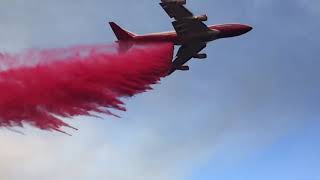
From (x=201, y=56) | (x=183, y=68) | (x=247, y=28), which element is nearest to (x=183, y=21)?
(x=201, y=56)

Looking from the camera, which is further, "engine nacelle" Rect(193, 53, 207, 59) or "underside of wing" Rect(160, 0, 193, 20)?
"engine nacelle" Rect(193, 53, 207, 59)

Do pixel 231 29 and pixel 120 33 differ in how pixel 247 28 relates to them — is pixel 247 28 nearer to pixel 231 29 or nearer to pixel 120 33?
pixel 231 29

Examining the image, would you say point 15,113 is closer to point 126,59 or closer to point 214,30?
point 126,59

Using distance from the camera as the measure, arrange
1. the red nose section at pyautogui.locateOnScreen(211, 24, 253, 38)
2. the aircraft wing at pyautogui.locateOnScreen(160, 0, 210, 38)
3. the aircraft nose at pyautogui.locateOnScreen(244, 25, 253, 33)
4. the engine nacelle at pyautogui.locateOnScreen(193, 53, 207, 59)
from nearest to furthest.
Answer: the aircraft wing at pyautogui.locateOnScreen(160, 0, 210, 38) → the red nose section at pyautogui.locateOnScreen(211, 24, 253, 38) → the engine nacelle at pyautogui.locateOnScreen(193, 53, 207, 59) → the aircraft nose at pyautogui.locateOnScreen(244, 25, 253, 33)

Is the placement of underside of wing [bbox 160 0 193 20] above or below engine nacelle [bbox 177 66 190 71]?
above

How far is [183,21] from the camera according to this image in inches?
3002

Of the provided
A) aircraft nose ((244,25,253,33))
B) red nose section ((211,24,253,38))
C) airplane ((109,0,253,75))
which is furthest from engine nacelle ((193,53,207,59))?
aircraft nose ((244,25,253,33))

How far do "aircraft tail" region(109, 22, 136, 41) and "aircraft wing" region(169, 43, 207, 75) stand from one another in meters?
7.84

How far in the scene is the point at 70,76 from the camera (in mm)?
61594

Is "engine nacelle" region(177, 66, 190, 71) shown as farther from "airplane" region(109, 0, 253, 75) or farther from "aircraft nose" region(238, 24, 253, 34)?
"aircraft nose" region(238, 24, 253, 34)

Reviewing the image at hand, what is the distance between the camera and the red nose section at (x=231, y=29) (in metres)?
79.3

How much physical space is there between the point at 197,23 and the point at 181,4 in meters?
3.83

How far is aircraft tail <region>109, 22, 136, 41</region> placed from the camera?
7719 cm

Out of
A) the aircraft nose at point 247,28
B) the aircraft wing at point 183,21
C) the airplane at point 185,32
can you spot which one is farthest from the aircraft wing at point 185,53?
the aircraft nose at point 247,28
